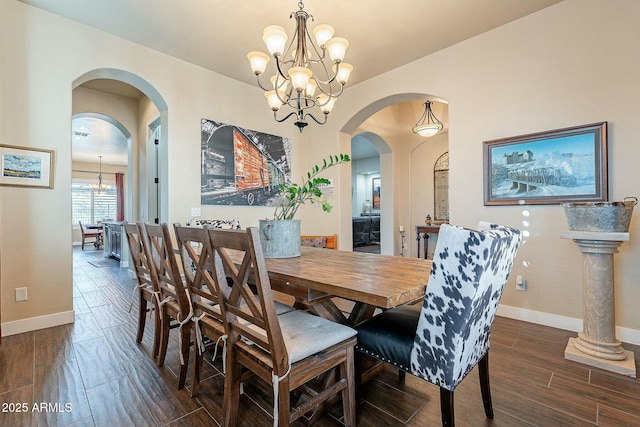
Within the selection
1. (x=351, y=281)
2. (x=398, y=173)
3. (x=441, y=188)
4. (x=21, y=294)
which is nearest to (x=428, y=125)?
(x=441, y=188)

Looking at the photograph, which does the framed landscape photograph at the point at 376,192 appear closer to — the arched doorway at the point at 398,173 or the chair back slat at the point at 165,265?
the arched doorway at the point at 398,173

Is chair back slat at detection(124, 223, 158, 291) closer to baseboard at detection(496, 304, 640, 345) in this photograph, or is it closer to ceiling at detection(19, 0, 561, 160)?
ceiling at detection(19, 0, 561, 160)

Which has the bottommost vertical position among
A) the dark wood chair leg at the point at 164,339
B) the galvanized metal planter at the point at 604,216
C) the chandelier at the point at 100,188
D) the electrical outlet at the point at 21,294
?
the dark wood chair leg at the point at 164,339

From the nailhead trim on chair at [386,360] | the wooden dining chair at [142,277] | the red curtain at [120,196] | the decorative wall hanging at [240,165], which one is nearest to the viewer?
the nailhead trim on chair at [386,360]

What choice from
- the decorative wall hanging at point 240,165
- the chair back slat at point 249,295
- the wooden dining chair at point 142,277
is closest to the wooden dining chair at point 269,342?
the chair back slat at point 249,295

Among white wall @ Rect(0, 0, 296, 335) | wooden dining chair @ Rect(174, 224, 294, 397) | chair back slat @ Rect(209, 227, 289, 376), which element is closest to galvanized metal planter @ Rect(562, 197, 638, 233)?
wooden dining chair @ Rect(174, 224, 294, 397)

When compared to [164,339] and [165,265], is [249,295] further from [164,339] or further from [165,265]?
[164,339]

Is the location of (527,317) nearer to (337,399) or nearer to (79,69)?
(337,399)

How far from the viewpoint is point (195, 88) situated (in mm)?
3701

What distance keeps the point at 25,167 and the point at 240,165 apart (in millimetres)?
2133

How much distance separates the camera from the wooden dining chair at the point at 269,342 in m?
1.06

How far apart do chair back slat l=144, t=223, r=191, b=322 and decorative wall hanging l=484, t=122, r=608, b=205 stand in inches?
115

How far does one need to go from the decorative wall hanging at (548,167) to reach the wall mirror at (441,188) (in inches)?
95.6

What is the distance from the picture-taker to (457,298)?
1.05 m
